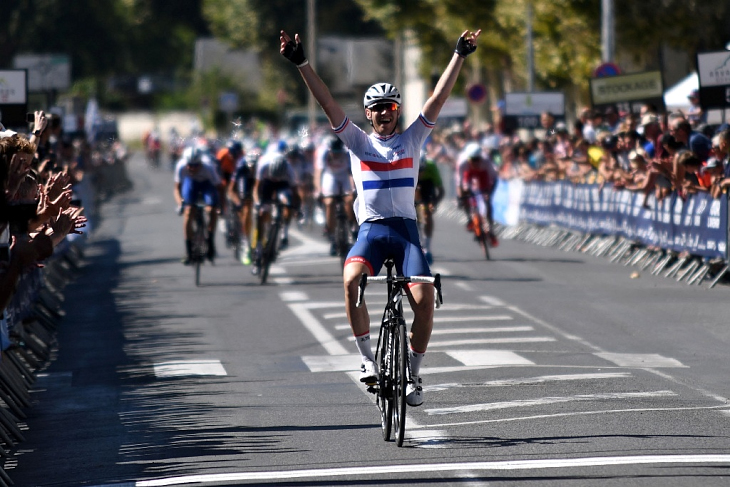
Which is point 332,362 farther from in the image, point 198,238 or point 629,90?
point 629,90

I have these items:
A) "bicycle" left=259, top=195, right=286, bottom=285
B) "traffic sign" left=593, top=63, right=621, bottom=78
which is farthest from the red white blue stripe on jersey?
"traffic sign" left=593, top=63, right=621, bottom=78

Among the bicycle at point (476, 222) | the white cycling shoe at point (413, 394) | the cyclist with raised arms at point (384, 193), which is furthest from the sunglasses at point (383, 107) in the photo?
the bicycle at point (476, 222)

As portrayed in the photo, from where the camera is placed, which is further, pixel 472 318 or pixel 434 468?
pixel 472 318

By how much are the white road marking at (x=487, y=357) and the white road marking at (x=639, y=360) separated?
2.20 feet

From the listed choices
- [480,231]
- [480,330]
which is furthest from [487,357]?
[480,231]

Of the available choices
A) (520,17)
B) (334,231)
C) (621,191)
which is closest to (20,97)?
(334,231)

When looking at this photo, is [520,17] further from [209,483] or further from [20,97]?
[209,483]

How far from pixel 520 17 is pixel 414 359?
34535 mm

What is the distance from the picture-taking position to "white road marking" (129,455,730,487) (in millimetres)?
7789

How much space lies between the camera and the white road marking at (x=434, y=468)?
779cm

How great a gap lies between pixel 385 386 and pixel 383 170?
1284 mm

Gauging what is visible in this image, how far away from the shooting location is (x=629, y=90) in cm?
2675

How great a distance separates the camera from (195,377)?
39.1 feet

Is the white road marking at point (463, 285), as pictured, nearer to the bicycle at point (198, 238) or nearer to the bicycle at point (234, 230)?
A: the bicycle at point (198, 238)
